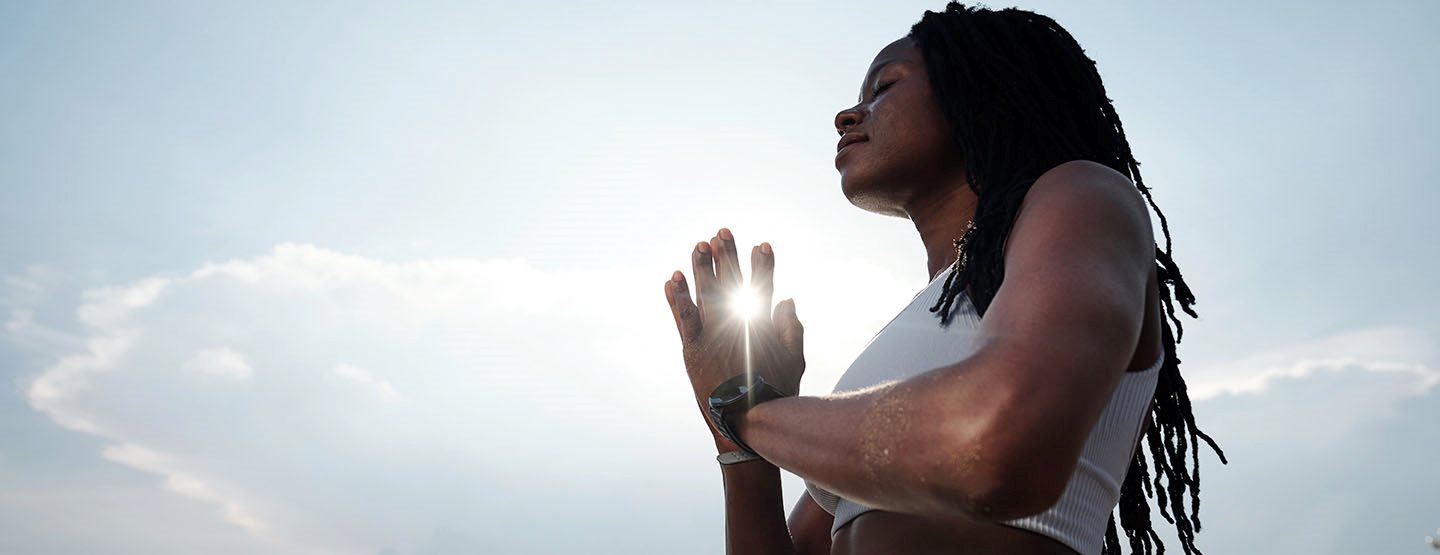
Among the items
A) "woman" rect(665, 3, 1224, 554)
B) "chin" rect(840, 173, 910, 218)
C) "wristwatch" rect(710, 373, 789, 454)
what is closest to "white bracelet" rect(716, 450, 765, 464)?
"woman" rect(665, 3, 1224, 554)

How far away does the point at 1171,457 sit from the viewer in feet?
10.5

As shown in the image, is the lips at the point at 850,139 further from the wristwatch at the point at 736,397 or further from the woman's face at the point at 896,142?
the wristwatch at the point at 736,397

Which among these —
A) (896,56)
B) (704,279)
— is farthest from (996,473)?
(896,56)

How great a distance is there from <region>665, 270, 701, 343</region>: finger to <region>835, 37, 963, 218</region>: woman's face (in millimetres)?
904

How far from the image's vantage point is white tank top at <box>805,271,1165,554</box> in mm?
2396

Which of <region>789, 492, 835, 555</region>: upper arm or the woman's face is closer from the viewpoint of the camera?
the woman's face

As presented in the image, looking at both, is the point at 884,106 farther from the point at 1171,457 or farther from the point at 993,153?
the point at 1171,457

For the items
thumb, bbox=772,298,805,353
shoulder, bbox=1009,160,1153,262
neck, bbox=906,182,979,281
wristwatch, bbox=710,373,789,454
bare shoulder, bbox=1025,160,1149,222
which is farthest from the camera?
neck, bbox=906,182,979,281

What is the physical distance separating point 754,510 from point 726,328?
81 centimetres

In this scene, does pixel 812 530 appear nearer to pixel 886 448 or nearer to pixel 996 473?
pixel 886 448

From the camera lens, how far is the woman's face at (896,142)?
10.7 feet

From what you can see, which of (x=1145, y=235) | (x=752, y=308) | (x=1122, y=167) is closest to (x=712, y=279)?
(x=752, y=308)

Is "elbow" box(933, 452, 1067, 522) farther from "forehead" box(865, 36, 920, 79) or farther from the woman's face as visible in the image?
"forehead" box(865, 36, 920, 79)

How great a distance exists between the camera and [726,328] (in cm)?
267
